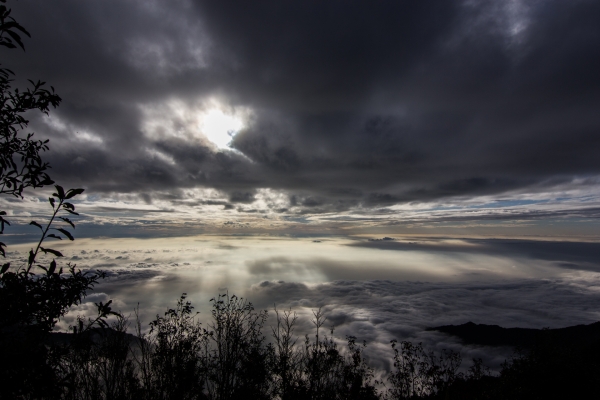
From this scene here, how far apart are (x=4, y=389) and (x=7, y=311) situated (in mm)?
1308

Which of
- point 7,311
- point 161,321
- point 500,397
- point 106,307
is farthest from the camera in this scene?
point 500,397

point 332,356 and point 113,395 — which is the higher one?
point 113,395

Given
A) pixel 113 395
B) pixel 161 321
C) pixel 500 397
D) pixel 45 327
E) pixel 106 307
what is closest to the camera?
pixel 45 327

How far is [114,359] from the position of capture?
83.7ft

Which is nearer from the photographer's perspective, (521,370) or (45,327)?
(45,327)

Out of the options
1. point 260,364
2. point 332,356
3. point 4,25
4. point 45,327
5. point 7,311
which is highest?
point 4,25

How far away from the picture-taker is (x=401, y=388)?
45156mm

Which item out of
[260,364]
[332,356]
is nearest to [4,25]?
[260,364]

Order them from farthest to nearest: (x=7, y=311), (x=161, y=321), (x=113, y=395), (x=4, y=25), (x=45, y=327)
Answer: (x=161, y=321)
(x=113, y=395)
(x=45, y=327)
(x=7, y=311)
(x=4, y=25)

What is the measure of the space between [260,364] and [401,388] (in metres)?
28.9

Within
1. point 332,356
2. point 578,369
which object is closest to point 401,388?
point 332,356

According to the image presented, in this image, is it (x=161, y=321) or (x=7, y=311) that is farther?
(x=161, y=321)

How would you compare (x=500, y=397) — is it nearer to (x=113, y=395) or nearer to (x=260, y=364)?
(x=260, y=364)

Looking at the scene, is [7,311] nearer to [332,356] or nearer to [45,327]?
[45,327]
